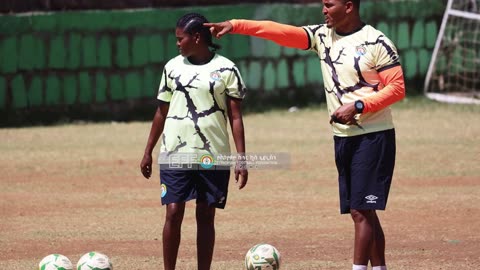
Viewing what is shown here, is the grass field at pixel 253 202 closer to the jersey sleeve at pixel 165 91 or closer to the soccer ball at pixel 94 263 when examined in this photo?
the soccer ball at pixel 94 263

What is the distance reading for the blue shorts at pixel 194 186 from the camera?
8062 millimetres

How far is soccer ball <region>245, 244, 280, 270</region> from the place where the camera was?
26.8ft

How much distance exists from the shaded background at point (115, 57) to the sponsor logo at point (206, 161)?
11.3m

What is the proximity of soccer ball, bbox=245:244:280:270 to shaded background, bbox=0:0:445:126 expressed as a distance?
1130 centimetres

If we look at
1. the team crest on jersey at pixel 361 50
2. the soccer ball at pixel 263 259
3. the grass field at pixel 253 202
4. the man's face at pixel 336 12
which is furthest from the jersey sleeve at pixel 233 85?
the grass field at pixel 253 202

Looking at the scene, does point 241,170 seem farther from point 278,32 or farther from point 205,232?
point 278,32

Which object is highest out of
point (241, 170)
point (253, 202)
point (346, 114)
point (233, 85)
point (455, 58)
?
point (233, 85)

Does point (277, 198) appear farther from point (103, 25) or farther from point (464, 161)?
point (103, 25)

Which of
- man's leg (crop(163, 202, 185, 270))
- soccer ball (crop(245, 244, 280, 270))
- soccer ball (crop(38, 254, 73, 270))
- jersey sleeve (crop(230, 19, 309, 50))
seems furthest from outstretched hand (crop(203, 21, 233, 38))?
soccer ball (crop(38, 254, 73, 270))

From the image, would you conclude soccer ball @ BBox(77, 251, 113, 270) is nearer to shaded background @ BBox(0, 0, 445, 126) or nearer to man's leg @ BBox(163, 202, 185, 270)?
man's leg @ BBox(163, 202, 185, 270)

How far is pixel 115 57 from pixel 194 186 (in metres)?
11.9

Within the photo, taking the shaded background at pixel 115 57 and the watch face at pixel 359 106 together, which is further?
the shaded background at pixel 115 57

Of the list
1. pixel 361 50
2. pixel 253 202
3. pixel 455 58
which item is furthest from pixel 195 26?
pixel 455 58

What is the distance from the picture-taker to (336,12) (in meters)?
7.77
